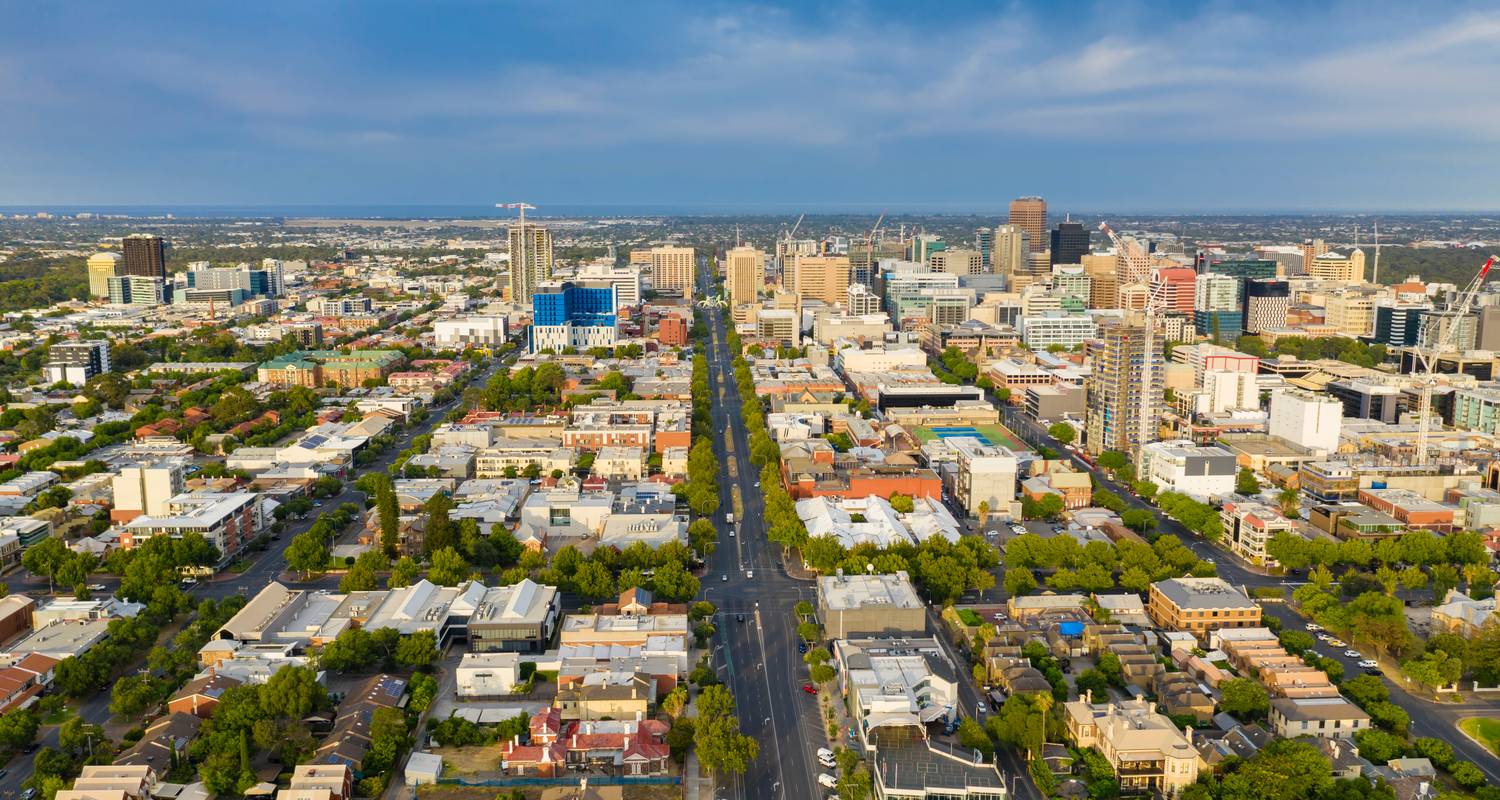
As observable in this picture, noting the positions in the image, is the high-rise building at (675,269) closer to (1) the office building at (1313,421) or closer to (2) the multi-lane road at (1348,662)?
(2) the multi-lane road at (1348,662)

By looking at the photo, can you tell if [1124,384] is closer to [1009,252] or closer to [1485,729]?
[1485,729]

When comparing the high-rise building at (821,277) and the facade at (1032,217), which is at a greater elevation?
the facade at (1032,217)

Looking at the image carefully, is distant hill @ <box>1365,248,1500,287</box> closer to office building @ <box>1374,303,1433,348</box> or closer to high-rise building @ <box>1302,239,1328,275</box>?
high-rise building @ <box>1302,239,1328,275</box>

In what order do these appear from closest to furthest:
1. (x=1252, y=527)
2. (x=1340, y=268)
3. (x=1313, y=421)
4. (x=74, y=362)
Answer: (x=1252, y=527) → (x=1313, y=421) → (x=74, y=362) → (x=1340, y=268)

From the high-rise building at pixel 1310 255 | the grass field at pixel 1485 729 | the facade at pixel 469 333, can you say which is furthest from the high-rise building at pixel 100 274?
the high-rise building at pixel 1310 255

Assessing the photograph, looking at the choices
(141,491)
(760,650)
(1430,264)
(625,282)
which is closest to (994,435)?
(760,650)

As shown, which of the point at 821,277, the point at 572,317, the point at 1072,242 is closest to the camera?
the point at 572,317

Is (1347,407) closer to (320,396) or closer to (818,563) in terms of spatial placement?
(818,563)

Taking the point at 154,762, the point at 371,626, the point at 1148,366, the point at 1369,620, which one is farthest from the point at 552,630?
the point at 1148,366
